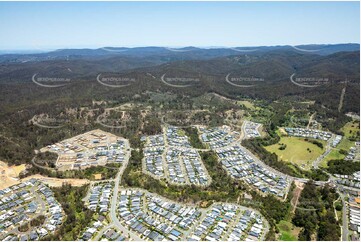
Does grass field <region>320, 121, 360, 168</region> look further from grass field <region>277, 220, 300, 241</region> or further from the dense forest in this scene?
grass field <region>277, 220, 300, 241</region>

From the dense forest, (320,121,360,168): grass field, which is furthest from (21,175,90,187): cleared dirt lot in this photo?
(320,121,360,168): grass field

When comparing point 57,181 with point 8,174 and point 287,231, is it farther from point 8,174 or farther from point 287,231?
point 287,231

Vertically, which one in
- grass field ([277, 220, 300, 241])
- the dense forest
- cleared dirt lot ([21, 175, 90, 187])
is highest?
cleared dirt lot ([21, 175, 90, 187])

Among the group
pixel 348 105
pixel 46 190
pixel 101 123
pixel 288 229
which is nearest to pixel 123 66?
pixel 101 123

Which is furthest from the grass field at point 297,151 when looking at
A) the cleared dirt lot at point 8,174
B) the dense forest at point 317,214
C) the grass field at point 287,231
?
the cleared dirt lot at point 8,174

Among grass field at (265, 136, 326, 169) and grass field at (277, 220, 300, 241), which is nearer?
grass field at (277, 220, 300, 241)

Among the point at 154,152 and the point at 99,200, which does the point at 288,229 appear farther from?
the point at 154,152
